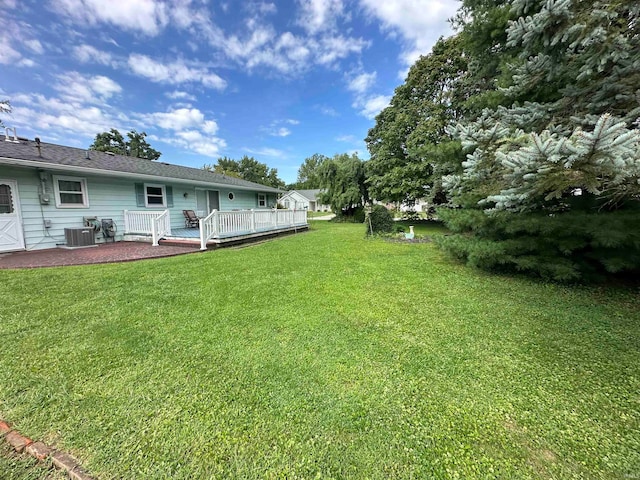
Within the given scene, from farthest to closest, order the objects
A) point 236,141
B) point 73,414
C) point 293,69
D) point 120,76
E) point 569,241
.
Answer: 1. point 236,141
2. point 293,69
3. point 120,76
4. point 569,241
5. point 73,414

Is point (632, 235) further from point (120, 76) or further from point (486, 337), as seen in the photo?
point (120, 76)

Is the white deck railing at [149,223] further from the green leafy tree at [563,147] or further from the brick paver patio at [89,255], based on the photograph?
the green leafy tree at [563,147]

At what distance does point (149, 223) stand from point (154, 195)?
2142mm

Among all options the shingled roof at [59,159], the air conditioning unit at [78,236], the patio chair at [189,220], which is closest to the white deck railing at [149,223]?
the air conditioning unit at [78,236]

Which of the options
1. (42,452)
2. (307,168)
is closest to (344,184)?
(42,452)

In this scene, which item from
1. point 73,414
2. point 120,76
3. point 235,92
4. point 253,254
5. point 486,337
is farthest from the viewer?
point 235,92

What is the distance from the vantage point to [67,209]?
7.91 metres

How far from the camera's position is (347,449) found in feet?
5.06

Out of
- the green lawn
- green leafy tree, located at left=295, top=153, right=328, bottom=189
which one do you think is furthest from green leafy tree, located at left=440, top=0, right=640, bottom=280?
green leafy tree, located at left=295, top=153, right=328, bottom=189

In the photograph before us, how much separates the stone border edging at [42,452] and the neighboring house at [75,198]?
6.85 m

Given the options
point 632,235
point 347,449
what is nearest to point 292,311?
point 347,449

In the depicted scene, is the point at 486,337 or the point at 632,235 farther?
the point at 632,235

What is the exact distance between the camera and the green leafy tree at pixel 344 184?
20922 mm

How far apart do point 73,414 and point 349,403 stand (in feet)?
6.48
